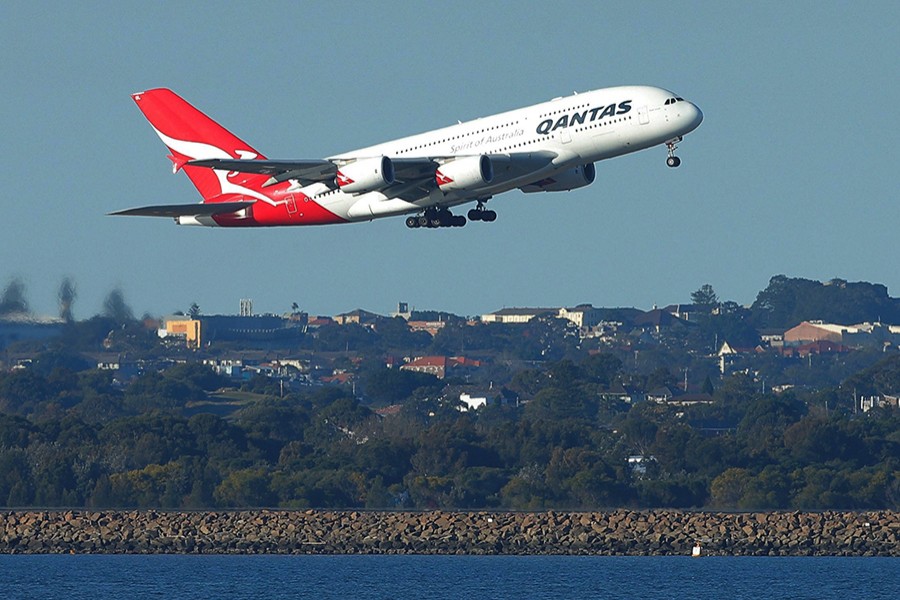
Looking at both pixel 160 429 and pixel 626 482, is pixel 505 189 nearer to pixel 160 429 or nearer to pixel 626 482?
pixel 626 482

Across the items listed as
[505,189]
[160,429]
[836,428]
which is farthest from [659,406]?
[505,189]

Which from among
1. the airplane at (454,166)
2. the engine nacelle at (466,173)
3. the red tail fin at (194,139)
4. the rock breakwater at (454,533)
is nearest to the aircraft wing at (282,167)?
the airplane at (454,166)

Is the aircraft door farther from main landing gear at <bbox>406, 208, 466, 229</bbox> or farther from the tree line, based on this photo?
the tree line

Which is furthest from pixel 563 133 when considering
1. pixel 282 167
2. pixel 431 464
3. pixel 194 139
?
pixel 431 464

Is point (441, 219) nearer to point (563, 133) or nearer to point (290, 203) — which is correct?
point (290, 203)

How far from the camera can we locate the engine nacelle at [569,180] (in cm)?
7856

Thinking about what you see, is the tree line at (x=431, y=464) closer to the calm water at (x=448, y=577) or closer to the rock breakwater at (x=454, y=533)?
the calm water at (x=448, y=577)

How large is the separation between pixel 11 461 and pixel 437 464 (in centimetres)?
2404

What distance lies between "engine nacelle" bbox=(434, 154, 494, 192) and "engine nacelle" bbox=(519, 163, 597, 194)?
→ 5376 millimetres

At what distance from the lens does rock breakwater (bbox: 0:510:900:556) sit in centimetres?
9325

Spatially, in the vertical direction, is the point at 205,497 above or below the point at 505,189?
below

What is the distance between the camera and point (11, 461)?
110938 mm

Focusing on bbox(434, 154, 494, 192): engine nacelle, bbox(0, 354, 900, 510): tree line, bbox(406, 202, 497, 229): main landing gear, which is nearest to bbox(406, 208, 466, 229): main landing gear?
bbox(406, 202, 497, 229): main landing gear

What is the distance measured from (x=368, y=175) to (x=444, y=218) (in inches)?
232
